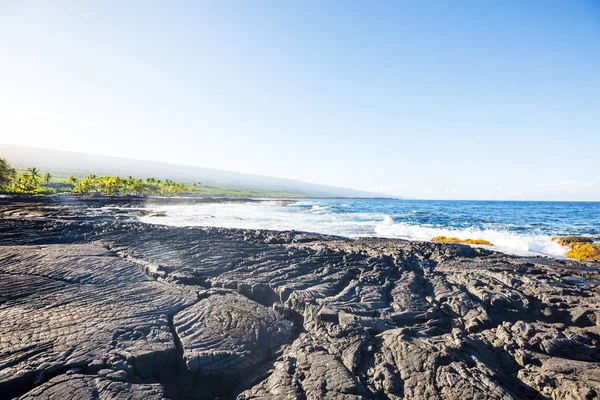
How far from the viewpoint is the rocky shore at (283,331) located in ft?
18.6

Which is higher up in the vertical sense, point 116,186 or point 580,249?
point 580,249

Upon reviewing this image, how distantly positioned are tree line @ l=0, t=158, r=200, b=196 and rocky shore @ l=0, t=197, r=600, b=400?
99302mm

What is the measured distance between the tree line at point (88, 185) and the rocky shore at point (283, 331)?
99.3 meters

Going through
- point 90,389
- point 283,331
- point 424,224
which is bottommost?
point 90,389

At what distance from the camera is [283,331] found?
299 inches

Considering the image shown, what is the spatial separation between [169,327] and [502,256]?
1799 cm

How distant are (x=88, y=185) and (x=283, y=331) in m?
130

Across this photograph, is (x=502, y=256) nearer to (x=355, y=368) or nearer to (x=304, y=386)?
(x=355, y=368)

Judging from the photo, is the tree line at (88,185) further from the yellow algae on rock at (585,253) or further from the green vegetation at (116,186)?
the yellow algae on rock at (585,253)

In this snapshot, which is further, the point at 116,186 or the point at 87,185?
the point at 116,186

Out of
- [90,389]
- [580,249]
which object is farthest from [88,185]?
[580,249]

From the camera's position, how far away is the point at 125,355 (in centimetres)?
611

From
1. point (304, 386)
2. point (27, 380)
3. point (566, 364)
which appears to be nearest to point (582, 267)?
point (566, 364)

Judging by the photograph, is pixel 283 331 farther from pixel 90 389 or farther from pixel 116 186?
pixel 116 186
